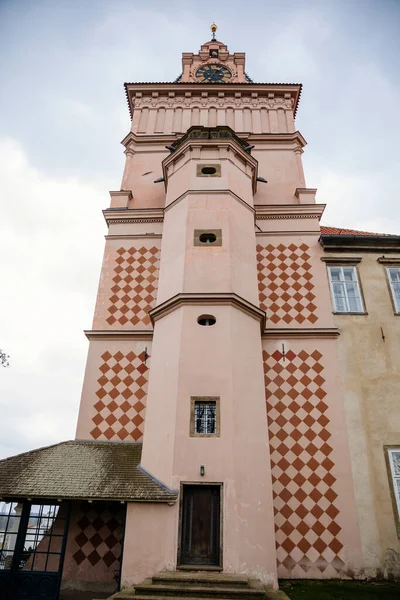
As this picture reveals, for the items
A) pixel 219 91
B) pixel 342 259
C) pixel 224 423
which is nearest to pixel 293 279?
pixel 342 259

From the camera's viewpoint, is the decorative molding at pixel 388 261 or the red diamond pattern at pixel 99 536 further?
the decorative molding at pixel 388 261

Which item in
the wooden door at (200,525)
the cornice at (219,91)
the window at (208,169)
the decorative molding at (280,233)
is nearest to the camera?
the wooden door at (200,525)

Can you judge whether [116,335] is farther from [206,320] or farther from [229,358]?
[229,358]

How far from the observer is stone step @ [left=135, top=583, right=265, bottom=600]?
704 cm

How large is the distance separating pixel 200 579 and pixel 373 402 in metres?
6.19

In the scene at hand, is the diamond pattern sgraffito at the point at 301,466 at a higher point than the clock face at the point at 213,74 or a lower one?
lower

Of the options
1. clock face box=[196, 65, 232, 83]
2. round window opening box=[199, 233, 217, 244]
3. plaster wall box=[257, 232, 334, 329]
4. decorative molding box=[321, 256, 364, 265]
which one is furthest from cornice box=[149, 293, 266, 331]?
clock face box=[196, 65, 232, 83]

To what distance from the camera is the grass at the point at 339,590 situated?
8508mm

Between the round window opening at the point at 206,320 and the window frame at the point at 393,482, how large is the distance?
5.18 m

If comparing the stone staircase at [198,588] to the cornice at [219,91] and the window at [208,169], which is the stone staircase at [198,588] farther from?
the cornice at [219,91]

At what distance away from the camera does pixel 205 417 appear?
A: 979 centimetres

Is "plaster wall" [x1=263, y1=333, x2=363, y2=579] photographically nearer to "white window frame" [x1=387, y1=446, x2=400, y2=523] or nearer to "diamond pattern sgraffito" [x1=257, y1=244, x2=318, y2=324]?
"diamond pattern sgraffito" [x1=257, y1=244, x2=318, y2=324]

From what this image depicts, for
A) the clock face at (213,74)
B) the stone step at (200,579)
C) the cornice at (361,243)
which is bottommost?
the stone step at (200,579)

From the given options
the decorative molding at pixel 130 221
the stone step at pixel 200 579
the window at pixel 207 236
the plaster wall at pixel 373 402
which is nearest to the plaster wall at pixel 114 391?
the window at pixel 207 236
